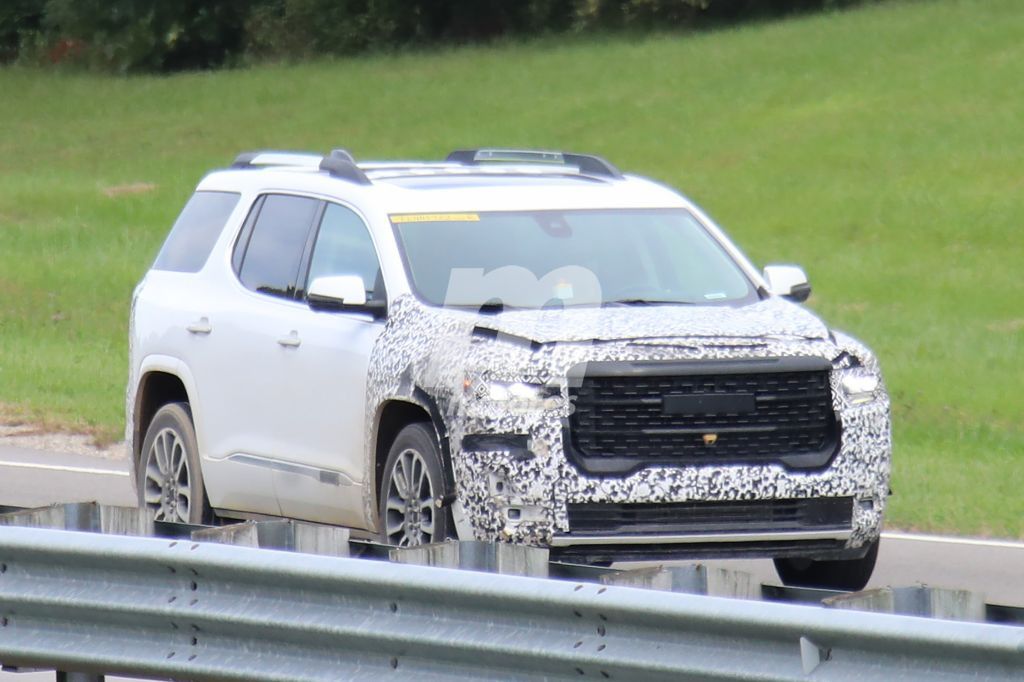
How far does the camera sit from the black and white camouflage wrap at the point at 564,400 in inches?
325

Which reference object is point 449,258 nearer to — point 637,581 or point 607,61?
point 637,581

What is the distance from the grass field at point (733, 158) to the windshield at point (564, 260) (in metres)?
2.98

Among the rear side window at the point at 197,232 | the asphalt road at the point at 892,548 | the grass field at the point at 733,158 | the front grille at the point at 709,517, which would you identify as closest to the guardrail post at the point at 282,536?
the front grille at the point at 709,517

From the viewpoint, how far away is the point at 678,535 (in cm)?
837

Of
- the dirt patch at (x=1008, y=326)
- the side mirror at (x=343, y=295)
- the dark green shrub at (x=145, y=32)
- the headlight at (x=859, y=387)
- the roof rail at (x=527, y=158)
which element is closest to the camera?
the headlight at (x=859, y=387)

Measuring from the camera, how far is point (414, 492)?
8.71 metres

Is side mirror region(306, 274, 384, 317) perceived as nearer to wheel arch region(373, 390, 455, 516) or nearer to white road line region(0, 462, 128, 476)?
wheel arch region(373, 390, 455, 516)

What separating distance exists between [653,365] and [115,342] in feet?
48.4

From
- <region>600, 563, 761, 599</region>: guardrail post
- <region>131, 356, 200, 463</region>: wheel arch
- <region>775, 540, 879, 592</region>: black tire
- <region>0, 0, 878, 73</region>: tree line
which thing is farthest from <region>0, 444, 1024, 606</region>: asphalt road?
<region>0, 0, 878, 73</region>: tree line

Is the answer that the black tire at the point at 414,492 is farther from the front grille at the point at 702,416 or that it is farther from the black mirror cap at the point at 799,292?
the black mirror cap at the point at 799,292

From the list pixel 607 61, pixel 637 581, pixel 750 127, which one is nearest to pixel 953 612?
pixel 637 581

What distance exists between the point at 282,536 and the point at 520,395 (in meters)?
2.20

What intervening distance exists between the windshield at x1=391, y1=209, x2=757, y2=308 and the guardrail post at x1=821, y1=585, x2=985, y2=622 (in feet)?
13.2

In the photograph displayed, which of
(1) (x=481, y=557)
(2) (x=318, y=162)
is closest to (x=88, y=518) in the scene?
(1) (x=481, y=557)
